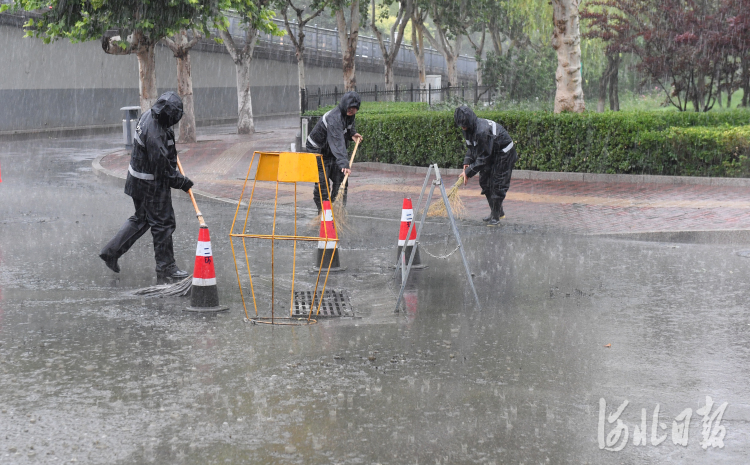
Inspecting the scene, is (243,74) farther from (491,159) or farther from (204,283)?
(204,283)

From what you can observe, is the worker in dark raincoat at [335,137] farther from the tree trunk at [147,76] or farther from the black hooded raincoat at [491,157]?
the tree trunk at [147,76]

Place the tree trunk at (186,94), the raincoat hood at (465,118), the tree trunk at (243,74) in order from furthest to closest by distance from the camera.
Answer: the tree trunk at (243,74) → the tree trunk at (186,94) → the raincoat hood at (465,118)

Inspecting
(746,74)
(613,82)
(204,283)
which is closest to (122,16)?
(204,283)

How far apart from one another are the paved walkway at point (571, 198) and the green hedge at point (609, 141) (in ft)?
1.04

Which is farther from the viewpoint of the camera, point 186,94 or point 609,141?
point 186,94

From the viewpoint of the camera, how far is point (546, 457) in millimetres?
4383

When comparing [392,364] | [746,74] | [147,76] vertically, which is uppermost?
[147,76]

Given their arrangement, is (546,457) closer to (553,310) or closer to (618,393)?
(618,393)

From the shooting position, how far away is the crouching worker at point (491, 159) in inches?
432

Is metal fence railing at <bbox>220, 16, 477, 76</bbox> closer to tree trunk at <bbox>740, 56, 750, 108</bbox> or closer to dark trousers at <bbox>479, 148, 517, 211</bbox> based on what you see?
tree trunk at <bbox>740, 56, 750, 108</bbox>

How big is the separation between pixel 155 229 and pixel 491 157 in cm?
500

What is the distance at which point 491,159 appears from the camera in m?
11.6

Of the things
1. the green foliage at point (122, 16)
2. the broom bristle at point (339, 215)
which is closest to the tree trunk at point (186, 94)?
the green foliage at point (122, 16)

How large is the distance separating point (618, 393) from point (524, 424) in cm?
81
